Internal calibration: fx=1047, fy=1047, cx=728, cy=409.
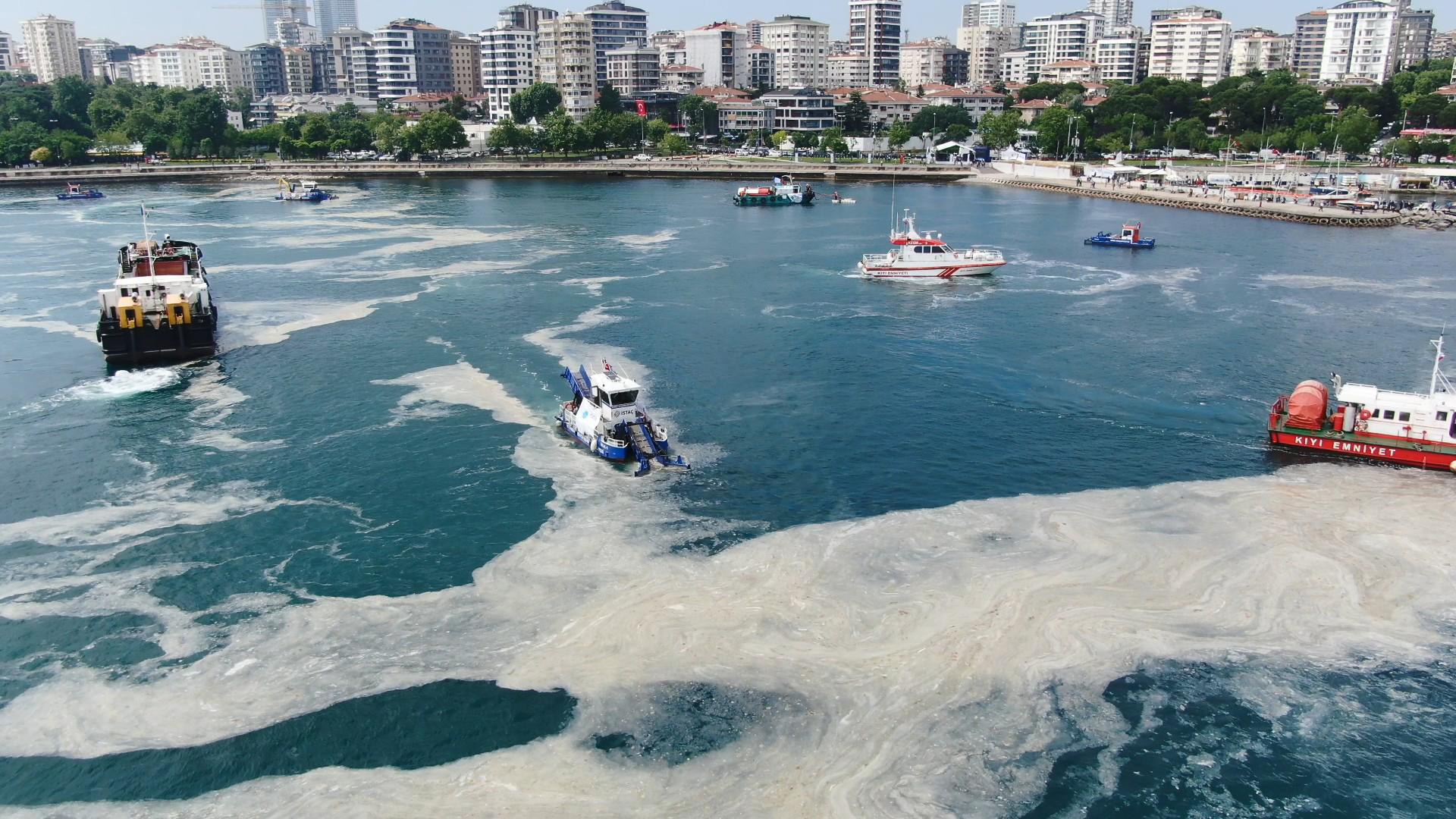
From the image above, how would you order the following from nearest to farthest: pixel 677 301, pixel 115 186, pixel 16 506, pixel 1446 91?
1. pixel 16 506
2. pixel 677 301
3. pixel 115 186
4. pixel 1446 91

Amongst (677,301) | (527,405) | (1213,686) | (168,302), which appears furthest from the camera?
(677,301)

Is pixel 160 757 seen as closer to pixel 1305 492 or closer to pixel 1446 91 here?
pixel 1305 492

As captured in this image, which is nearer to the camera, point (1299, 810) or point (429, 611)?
point (1299, 810)

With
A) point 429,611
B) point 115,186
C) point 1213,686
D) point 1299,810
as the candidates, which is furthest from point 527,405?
point 115,186

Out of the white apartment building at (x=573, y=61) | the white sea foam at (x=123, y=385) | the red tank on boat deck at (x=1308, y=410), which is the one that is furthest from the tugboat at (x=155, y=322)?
the white apartment building at (x=573, y=61)

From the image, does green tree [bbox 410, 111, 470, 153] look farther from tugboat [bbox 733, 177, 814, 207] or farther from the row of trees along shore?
tugboat [bbox 733, 177, 814, 207]

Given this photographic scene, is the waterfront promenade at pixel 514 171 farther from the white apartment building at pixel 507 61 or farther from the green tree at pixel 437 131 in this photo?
the white apartment building at pixel 507 61
